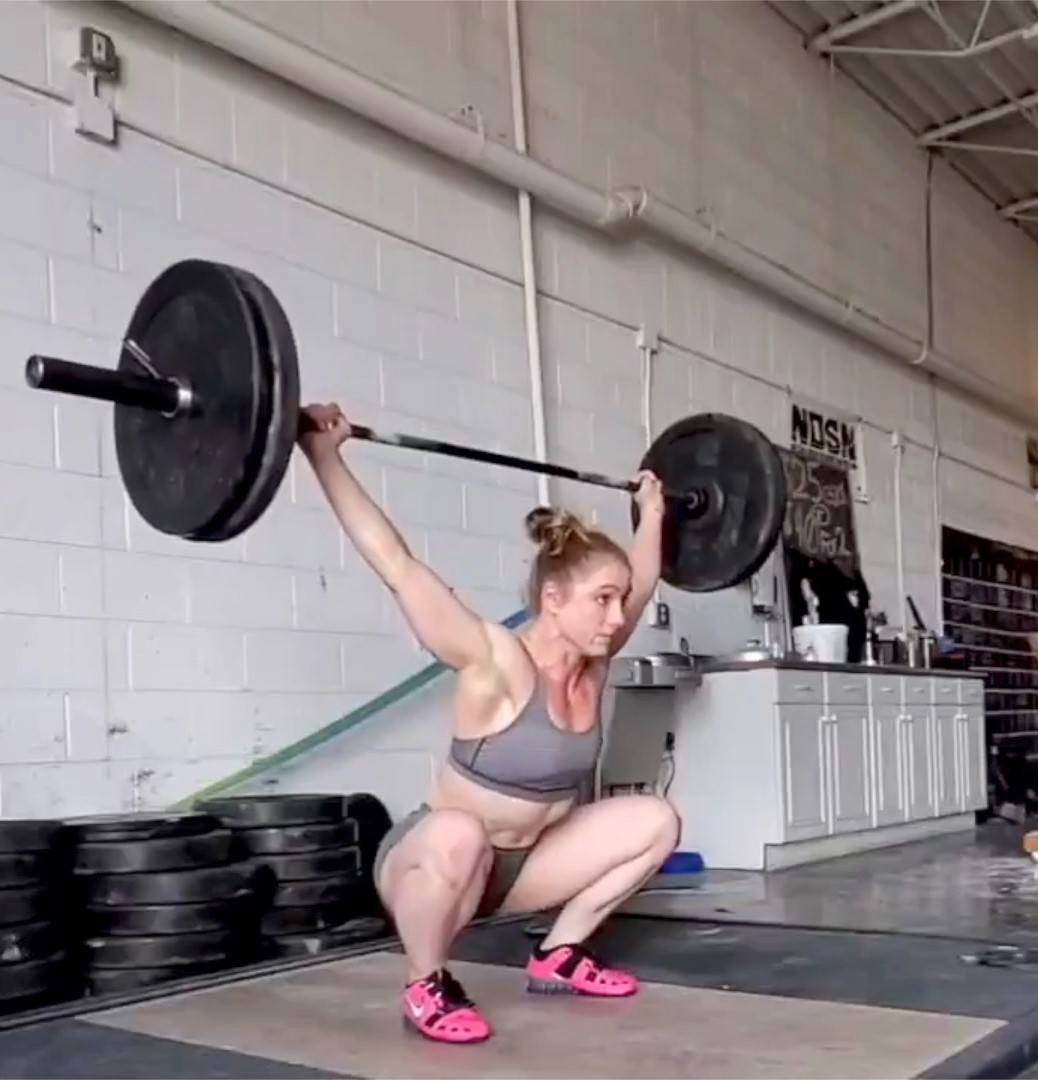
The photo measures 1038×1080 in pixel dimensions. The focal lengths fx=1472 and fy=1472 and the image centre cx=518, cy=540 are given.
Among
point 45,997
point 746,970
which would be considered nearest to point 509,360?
point 746,970

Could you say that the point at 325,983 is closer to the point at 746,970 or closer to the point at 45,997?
the point at 45,997

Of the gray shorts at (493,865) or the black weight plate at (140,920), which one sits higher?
the gray shorts at (493,865)

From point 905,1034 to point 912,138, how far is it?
672cm

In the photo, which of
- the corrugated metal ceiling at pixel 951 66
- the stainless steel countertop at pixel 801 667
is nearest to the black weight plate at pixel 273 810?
the stainless steel countertop at pixel 801 667

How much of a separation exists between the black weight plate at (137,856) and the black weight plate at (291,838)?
283mm

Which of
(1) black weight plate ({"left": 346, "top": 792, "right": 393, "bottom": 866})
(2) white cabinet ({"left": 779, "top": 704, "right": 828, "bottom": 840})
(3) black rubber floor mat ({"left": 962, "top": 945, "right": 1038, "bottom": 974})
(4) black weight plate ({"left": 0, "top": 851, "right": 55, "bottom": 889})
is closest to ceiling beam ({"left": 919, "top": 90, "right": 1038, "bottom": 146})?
(2) white cabinet ({"left": 779, "top": 704, "right": 828, "bottom": 840})

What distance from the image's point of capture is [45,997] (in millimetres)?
2912

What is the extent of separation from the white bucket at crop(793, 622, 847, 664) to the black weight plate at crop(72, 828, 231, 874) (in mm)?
3475

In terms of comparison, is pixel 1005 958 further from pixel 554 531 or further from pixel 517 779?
pixel 554 531

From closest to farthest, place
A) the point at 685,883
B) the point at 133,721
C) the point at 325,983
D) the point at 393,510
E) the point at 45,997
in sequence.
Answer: the point at 45,997, the point at 325,983, the point at 133,721, the point at 393,510, the point at 685,883

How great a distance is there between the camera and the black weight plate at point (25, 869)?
2.88 meters

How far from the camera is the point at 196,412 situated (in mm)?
2420

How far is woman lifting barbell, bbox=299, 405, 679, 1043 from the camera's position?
97.7 inches

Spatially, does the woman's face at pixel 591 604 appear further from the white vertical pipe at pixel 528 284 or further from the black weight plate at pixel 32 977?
the white vertical pipe at pixel 528 284
